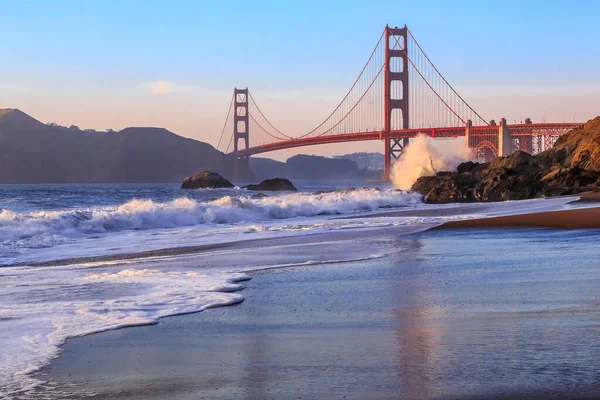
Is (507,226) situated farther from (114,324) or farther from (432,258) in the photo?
(114,324)

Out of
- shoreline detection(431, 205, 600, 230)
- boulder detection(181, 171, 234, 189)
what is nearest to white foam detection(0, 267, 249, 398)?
shoreline detection(431, 205, 600, 230)

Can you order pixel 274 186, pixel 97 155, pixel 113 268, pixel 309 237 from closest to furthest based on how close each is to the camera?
1. pixel 113 268
2. pixel 309 237
3. pixel 274 186
4. pixel 97 155

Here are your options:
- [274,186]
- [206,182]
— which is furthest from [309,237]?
[206,182]

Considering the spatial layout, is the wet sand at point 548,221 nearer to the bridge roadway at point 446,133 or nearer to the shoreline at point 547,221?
the shoreline at point 547,221

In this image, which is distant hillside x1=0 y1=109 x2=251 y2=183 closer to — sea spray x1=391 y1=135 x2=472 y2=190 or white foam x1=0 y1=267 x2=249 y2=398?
sea spray x1=391 y1=135 x2=472 y2=190

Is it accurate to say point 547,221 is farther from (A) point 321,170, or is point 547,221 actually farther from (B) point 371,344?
(A) point 321,170

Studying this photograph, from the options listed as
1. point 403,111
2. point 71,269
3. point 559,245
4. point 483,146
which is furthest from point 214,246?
point 403,111

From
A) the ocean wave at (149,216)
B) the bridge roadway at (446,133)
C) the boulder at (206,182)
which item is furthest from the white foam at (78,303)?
the boulder at (206,182)
